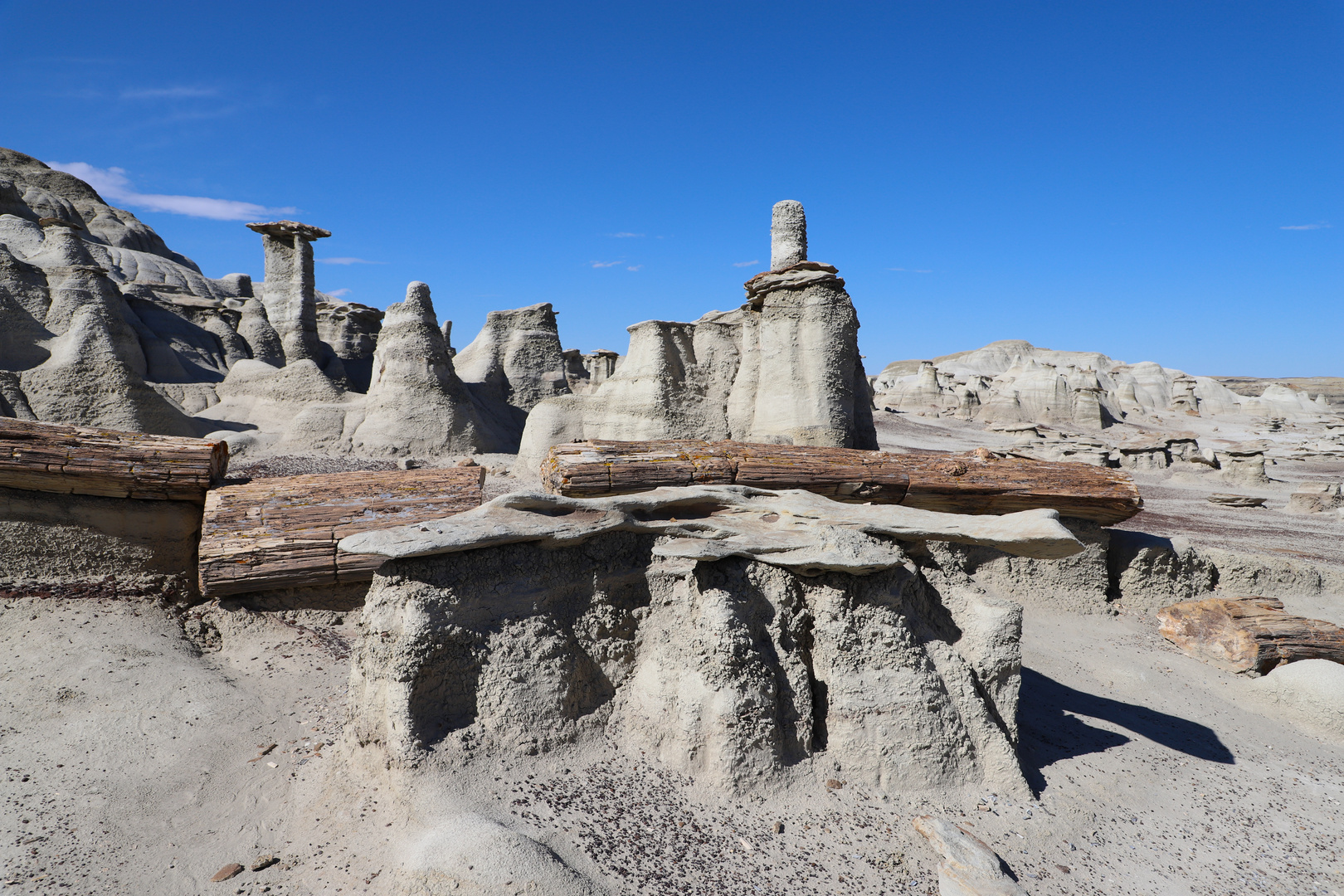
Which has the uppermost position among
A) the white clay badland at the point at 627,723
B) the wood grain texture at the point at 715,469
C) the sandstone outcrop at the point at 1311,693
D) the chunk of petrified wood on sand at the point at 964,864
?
the wood grain texture at the point at 715,469

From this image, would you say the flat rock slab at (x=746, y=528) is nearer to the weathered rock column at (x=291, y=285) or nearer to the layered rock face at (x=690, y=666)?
the layered rock face at (x=690, y=666)

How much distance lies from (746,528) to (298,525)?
2.98 metres

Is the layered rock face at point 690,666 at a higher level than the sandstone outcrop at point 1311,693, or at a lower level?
higher

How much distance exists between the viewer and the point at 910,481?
666 cm

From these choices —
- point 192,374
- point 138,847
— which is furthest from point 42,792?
point 192,374

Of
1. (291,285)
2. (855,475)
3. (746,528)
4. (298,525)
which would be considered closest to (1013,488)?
(855,475)

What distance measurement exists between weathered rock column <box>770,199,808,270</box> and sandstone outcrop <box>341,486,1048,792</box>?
1045cm

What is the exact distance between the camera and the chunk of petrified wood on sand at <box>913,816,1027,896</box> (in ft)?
9.77

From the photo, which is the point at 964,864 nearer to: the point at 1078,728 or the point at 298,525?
the point at 1078,728

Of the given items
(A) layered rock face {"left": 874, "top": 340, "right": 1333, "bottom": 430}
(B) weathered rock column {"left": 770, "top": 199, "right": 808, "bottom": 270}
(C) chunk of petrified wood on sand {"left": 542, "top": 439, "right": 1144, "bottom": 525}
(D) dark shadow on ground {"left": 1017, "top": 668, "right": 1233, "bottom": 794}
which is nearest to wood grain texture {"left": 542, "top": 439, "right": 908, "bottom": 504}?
(C) chunk of petrified wood on sand {"left": 542, "top": 439, "right": 1144, "bottom": 525}

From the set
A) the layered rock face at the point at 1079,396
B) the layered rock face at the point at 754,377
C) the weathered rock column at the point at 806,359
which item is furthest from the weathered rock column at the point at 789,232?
the layered rock face at the point at 1079,396

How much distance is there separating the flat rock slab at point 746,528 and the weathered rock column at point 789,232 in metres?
10.2

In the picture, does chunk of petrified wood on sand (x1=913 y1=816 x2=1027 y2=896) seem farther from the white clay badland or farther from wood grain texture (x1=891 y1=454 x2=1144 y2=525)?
wood grain texture (x1=891 y1=454 x2=1144 y2=525)

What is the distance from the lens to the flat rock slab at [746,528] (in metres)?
3.40
